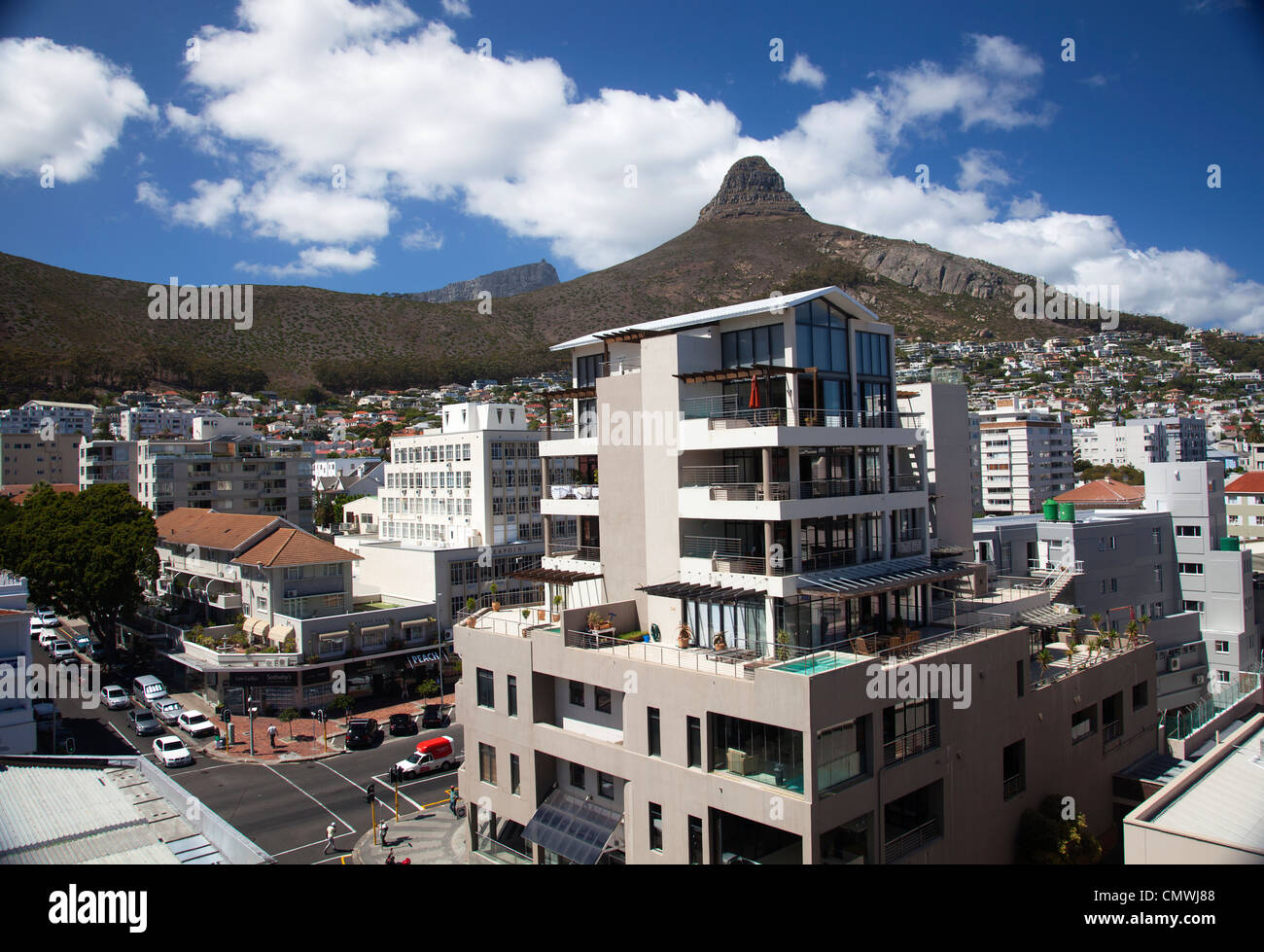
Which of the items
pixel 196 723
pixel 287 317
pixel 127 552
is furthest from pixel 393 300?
pixel 196 723

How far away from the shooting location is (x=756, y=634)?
20422mm

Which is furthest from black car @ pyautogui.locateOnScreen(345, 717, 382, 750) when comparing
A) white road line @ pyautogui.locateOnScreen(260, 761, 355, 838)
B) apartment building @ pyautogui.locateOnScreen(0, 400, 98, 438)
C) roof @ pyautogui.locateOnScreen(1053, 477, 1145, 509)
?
apartment building @ pyautogui.locateOnScreen(0, 400, 98, 438)

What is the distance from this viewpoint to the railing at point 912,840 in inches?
688

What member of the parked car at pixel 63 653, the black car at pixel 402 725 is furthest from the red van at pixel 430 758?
the parked car at pixel 63 653

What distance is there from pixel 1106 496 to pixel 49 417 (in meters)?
122

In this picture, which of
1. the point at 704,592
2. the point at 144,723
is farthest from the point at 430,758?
the point at 704,592

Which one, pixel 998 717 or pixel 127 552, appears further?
pixel 127 552

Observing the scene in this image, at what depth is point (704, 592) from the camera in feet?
67.2

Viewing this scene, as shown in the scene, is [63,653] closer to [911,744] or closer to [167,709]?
[167,709]

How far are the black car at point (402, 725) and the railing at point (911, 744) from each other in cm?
2606

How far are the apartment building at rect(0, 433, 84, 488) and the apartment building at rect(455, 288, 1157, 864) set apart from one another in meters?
104
